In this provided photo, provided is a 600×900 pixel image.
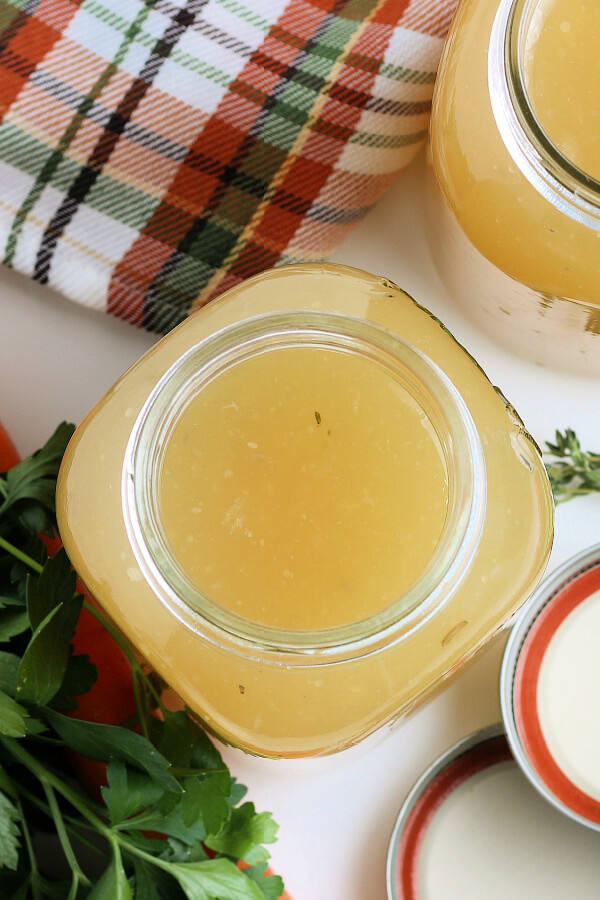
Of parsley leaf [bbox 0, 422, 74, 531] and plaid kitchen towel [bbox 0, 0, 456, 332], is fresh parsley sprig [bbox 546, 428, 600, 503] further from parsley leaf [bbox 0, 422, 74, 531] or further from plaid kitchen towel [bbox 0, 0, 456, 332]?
parsley leaf [bbox 0, 422, 74, 531]

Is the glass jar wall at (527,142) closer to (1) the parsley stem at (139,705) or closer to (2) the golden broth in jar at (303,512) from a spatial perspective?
(2) the golden broth in jar at (303,512)

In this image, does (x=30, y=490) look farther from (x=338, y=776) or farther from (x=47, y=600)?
(x=338, y=776)

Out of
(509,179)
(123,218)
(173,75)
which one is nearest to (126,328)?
(123,218)

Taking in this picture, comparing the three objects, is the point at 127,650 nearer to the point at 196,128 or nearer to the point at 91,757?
the point at 91,757

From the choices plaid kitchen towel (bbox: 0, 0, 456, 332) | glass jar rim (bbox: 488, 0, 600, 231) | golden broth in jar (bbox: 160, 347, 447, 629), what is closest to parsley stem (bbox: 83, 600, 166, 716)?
golden broth in jar (bbox: 160, 347, 447, 629)

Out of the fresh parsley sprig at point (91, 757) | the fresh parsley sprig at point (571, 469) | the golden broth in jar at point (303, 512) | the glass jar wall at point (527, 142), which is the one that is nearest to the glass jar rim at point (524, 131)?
the glass jar wall at point (527, 142)

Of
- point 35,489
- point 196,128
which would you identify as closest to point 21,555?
point 35,489
